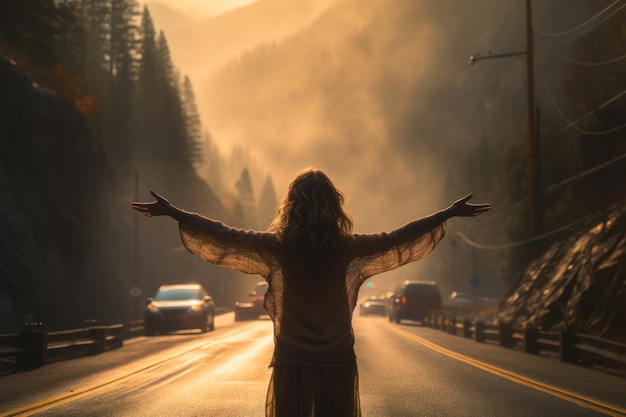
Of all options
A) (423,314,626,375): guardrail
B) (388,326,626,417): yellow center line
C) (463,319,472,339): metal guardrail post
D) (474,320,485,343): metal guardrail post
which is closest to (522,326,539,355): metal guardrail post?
(423,314,626,375): guardrail

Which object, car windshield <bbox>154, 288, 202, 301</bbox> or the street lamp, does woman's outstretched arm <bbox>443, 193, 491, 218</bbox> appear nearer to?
the street lamp

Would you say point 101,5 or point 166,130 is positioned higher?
point 101,5

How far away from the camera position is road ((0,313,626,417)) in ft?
37.5

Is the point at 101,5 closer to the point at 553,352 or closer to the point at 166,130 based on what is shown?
the point at 166,130

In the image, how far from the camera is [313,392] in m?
4.87

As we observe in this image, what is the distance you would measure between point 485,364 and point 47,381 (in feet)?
29.6

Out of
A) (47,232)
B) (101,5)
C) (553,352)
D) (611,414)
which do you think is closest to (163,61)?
(101,5)

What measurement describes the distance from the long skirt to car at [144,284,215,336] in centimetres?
2749

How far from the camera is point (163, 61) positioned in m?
116

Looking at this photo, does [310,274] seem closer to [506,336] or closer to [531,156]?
[506,336]

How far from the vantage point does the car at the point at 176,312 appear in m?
32.6

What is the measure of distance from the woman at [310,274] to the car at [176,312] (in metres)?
27.2

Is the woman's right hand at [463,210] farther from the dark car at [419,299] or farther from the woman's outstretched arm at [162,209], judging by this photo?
the dark car at [419,299]

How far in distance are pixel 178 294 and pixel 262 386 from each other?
66.7ft
